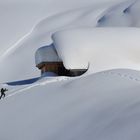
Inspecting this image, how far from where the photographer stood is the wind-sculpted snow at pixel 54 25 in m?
29.2

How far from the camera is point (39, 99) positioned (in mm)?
4633

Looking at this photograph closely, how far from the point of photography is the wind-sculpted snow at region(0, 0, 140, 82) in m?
29.2

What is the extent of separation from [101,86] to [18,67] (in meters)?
25.5

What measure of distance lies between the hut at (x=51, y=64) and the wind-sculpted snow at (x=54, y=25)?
12361 millimetres

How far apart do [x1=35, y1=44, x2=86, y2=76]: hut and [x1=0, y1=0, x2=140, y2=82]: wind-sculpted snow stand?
40.6ft

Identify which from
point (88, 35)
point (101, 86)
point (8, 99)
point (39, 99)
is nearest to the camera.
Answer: point (101, 86)

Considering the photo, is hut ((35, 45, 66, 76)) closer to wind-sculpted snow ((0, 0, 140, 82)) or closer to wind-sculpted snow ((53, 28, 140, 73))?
wind-sculpted snow ((53, 28, 140, 73))

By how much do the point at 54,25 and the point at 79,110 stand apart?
33.0 m

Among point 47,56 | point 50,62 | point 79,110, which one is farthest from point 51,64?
point 79,110

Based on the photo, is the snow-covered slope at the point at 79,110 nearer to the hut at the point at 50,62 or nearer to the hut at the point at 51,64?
the hut at the point at 51,64

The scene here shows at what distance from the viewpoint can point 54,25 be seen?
36.5m

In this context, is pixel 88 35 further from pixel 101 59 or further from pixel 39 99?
pixel 39 99

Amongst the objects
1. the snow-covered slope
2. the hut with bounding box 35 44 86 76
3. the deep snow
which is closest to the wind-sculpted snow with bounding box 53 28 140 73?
the deep snow

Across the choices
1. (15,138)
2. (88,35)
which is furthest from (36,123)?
(88,35)
